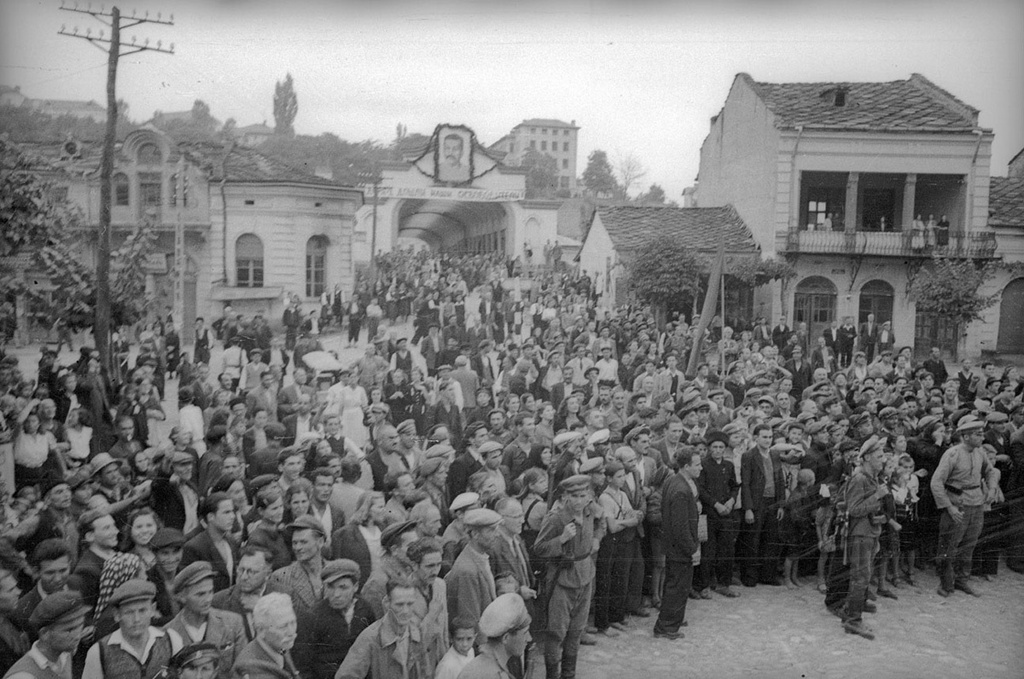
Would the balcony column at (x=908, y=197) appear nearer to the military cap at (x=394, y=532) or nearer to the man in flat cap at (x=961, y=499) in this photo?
the man in flat cap at (x=961, y=499)

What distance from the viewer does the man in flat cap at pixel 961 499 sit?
6539 millimetres

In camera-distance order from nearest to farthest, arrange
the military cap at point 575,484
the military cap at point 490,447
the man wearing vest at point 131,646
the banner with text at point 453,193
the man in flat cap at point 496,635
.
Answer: the man in flat cap at point 496,635 → the man wearing vest at point 131,646 → the military cap at point 575,484 → the military cap at point 490,447 → the banner with text at point 453,193

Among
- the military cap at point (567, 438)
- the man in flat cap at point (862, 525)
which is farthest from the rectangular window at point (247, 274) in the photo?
the man in flat cap at point (862, 525)

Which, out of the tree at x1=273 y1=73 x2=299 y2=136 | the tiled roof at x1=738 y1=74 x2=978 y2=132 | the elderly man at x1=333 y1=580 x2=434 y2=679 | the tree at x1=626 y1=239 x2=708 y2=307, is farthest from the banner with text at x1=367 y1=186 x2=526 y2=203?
the elderly man at x1=333 y1=580 x2=434 y2=679

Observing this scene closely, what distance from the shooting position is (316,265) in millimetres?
6629

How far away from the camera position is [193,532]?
4.58 m

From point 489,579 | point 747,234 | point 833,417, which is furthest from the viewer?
point 747,234

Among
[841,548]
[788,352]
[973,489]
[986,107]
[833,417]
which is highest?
[986,107]

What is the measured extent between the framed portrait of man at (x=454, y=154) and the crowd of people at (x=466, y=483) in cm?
68

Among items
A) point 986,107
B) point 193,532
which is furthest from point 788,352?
point 193,532

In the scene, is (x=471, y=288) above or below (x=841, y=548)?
above

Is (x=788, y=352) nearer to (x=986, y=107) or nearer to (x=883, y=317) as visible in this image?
(x=883, y=317)

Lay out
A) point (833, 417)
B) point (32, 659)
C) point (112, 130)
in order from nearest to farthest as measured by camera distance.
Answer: point (32, 659)
point (112, 130)
point (833, 417)

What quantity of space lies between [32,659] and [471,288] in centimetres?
439
